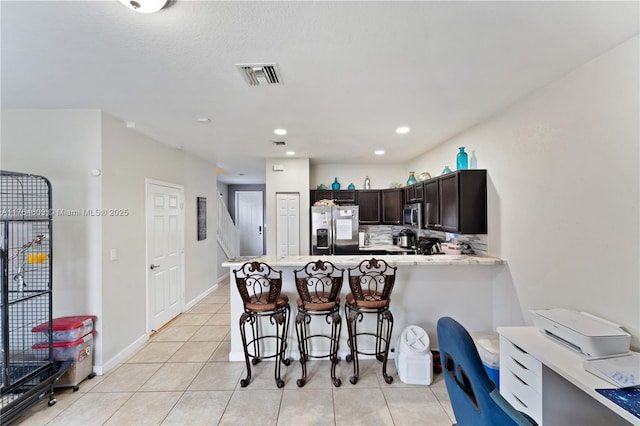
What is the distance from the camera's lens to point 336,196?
17.9 ft

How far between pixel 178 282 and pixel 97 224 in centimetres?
186

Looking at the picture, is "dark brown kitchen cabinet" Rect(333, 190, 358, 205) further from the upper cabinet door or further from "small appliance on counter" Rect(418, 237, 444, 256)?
the upper cabinet door

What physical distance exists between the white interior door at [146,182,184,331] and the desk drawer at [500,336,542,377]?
3823 mm

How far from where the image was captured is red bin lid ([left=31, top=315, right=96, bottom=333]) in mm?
2346

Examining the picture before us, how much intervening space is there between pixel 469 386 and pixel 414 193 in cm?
353

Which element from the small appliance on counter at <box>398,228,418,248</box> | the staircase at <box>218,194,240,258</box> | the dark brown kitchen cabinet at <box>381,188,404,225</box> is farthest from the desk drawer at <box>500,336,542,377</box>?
the staircase at <box>218,194,240,258</box>

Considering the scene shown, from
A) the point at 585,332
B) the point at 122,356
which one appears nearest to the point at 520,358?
the point at 585,332

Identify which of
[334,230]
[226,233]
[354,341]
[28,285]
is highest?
[334,230]

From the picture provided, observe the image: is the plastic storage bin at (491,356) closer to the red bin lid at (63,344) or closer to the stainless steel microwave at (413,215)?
the stainless steel microwave at (413,215)

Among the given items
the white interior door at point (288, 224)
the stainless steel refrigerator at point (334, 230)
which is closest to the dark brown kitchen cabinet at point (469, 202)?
the stainless steel refrigerator at point (334, 230)

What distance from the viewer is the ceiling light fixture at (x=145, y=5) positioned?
126 centimetres

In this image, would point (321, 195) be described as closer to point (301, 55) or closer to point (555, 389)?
point (301, 55)

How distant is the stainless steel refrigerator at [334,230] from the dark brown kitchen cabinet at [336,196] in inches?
20.2

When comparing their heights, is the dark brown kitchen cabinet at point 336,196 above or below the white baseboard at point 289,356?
above
